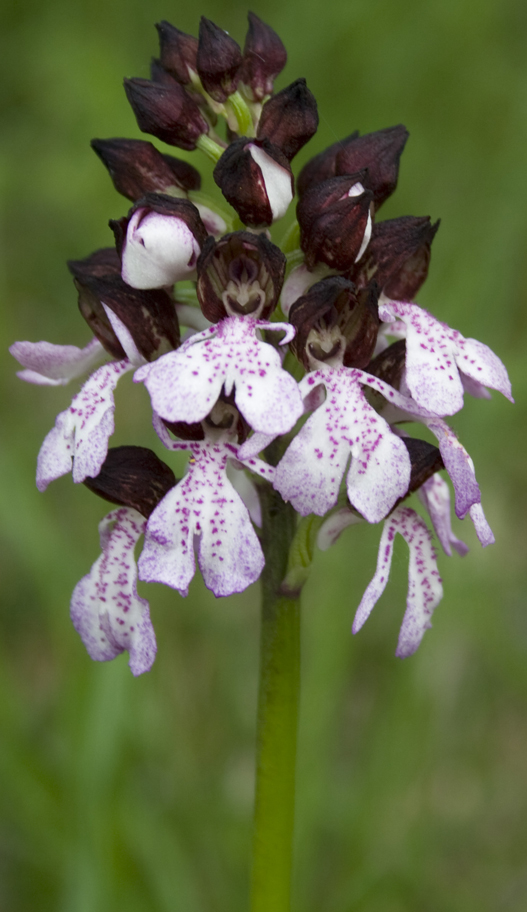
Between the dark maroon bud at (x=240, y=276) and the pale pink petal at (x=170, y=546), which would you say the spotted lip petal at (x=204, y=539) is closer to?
the pale pink petal at (x=170, y=546)

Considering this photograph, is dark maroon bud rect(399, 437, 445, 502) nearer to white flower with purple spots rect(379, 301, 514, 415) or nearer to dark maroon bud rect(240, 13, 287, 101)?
white flower with purple spots rect(379, 301, 514, 415)

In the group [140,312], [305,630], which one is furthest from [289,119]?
[305,630]

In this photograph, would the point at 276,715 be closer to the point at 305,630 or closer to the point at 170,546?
the point at 170,546

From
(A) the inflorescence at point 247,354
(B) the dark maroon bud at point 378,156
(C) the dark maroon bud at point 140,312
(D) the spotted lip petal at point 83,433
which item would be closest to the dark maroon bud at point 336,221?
(A) the inflorescence at point 247,354

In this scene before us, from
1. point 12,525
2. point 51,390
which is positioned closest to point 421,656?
point 12,525

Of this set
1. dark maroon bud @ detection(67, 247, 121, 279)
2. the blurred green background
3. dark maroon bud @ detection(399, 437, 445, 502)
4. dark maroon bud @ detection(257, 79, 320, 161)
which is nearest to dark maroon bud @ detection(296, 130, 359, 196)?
dark maroon bud @ detection(257, 79, 320, 161)

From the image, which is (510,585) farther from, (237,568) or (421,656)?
(237,568)
